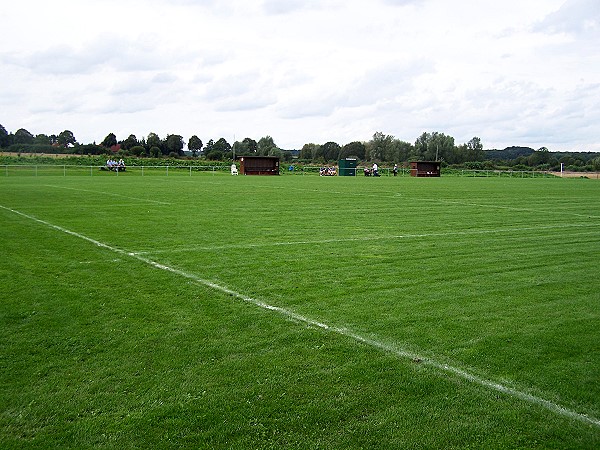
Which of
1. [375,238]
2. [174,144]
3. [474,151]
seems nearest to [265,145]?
[174,144]

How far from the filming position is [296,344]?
16.5 feet

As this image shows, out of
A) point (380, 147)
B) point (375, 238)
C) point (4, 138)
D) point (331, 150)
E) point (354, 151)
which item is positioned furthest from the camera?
point (331, 150)

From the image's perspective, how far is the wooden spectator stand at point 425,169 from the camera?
61.7 m

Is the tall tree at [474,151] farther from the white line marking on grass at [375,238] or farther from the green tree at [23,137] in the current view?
the white line marking on grass at [375,238]

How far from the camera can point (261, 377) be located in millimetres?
4301

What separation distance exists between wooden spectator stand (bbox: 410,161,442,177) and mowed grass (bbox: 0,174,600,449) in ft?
171

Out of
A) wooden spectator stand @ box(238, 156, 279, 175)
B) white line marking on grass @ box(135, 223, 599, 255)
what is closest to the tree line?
wooden spectator stand @ box(238, 156, 279, 175)

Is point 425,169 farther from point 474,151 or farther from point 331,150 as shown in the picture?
point 331,150

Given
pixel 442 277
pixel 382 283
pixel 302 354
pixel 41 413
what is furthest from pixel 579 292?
pixel 41 413

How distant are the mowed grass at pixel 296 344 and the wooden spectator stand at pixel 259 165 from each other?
46.7 meters

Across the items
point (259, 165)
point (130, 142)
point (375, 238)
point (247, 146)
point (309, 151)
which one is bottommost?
point (375, 238)

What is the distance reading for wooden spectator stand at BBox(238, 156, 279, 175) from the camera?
187 ft

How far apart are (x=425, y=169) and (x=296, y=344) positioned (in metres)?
59.1

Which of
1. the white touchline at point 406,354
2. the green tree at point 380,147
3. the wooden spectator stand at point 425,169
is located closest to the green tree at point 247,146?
the green tree at point 380,147
